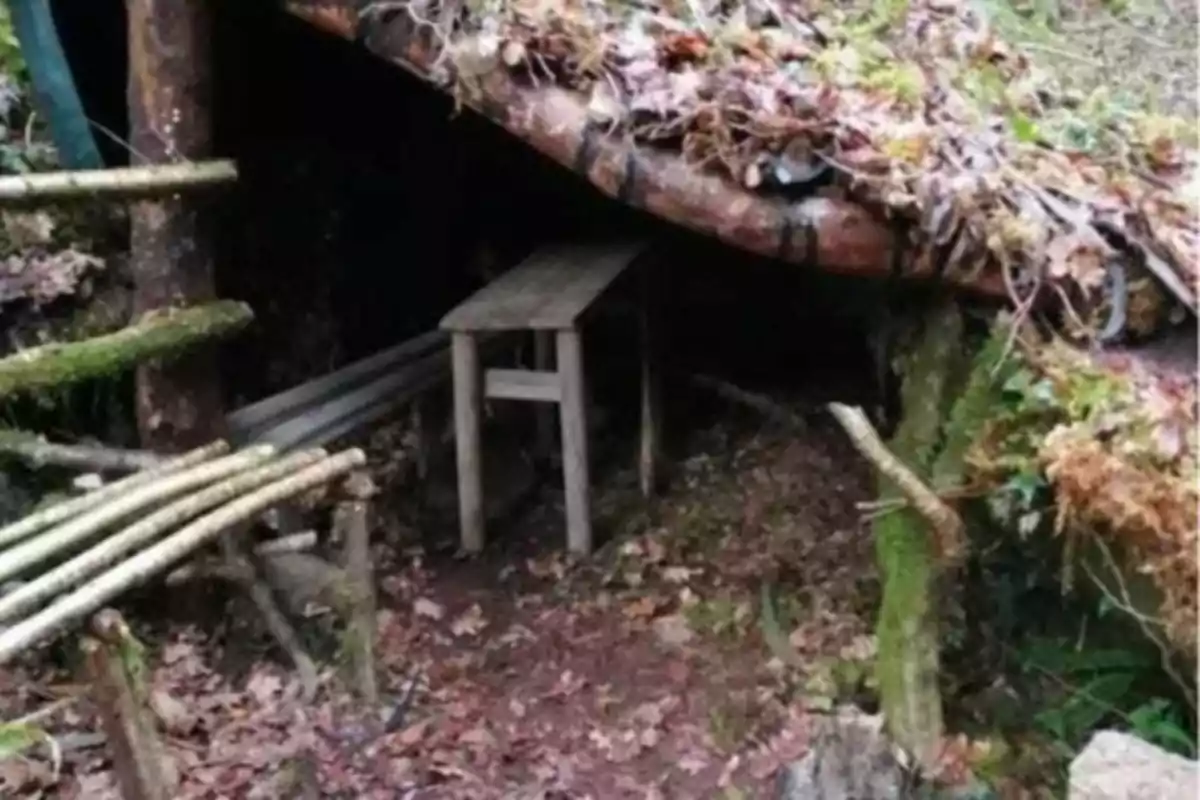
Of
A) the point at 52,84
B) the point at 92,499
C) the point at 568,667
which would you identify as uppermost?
the point at 52,84

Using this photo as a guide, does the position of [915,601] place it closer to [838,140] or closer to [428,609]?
[838,140]

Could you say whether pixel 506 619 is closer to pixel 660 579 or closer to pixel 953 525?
pixel 660 579

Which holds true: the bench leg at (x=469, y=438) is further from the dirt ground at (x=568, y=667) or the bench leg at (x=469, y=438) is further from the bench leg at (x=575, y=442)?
the bench leg at (x=575, y=442)

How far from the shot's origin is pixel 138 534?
356 cm

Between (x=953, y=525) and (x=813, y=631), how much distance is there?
1.27 m

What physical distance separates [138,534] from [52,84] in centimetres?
193

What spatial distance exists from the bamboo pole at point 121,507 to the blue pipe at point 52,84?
1.35m

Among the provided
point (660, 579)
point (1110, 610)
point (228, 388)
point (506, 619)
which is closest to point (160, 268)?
point (228, 388)

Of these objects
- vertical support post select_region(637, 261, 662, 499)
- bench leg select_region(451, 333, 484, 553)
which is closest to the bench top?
bench leg select_region(451, 333, 484, 553)

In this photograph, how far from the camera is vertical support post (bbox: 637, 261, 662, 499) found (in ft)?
20.1

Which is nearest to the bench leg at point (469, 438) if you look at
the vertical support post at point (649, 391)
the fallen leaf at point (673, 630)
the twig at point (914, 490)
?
the vertical support post at point (649, 391)

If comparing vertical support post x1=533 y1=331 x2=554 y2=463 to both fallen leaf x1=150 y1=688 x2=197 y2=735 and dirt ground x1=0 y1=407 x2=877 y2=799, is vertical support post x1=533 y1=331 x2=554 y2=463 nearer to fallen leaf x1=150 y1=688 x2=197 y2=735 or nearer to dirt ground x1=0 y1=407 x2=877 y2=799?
dirt ground x1=0 y1=407 x2=877 y2=799

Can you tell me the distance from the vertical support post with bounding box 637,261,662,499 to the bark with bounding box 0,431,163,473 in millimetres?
2279

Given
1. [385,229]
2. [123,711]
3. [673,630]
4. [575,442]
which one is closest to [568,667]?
[673,630]
